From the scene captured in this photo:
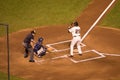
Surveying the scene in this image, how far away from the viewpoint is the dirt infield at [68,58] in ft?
62.6

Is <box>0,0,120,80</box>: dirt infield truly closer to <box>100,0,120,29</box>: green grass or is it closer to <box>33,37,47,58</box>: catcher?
<box>33,37,47,58</box>: catcher

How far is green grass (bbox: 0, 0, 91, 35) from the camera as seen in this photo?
26683mm

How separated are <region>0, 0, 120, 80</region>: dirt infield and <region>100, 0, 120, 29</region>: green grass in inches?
39.9

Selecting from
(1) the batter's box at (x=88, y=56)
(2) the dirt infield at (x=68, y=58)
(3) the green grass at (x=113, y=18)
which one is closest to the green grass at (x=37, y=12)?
(2) the dirt infield at (x=68, y=58)

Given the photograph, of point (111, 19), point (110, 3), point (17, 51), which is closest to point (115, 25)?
point (111, 19)

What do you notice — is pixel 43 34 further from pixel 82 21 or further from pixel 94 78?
pixel 94 78

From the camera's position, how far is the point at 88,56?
830 inches

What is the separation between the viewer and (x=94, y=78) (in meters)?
18.7

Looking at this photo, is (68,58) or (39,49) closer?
(39,49)

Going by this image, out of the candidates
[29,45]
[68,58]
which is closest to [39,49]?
[29,45]

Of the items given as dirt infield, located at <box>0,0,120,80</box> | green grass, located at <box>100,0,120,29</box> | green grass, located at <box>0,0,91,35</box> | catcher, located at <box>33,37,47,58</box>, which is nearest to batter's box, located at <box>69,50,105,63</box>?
dirt infield, located at <box>0,0,120,80</box>

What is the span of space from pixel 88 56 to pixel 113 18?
7054mm

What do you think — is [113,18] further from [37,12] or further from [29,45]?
[29,45]

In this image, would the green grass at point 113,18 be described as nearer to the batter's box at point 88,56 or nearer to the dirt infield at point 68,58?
the dirt infield at point 68,58
